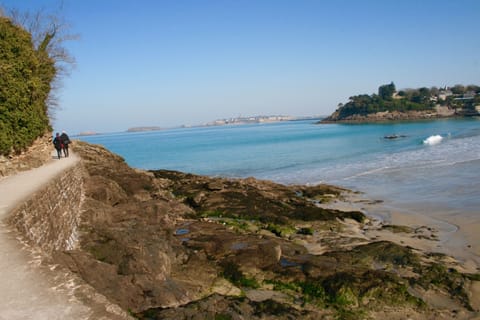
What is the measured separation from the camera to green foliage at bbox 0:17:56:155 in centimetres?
1425

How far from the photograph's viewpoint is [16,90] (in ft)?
49.0

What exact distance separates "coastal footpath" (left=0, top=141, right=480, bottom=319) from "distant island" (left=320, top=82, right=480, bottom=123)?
14435 cm

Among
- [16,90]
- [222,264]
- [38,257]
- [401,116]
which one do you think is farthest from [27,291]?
[401,116]

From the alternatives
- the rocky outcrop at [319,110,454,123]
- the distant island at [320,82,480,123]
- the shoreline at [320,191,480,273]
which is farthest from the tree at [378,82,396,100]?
the shoreline at [320,191,480,273]

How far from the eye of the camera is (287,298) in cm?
909

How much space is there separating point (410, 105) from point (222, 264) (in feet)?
538

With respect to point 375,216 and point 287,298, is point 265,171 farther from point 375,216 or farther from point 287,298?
point 287,298

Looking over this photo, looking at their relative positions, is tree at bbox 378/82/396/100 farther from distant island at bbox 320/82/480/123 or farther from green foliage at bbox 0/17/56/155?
green foliage at bbox 0/17/56/155

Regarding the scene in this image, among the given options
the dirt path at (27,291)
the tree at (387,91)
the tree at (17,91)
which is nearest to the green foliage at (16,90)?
the tree at (17,91)

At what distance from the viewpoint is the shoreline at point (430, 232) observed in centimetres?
1257

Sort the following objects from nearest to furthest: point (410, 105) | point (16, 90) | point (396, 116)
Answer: point (16, 90)
point (396, 116)
point (410, 105)

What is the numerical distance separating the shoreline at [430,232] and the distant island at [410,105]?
137539 millimetres

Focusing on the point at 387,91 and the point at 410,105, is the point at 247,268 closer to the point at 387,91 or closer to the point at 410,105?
the point at 410,105

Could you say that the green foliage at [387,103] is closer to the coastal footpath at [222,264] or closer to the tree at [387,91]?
the tree at [387,91]
